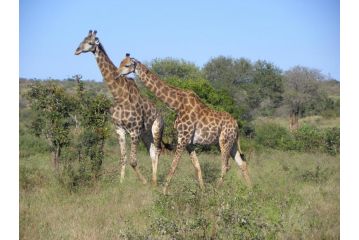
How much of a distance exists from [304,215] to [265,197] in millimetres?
537

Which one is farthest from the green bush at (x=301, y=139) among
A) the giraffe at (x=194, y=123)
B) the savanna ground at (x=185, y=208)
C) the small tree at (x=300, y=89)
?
the small tree at (x=300, y=89)

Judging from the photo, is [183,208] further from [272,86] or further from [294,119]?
[272,86]

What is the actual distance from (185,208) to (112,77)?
4.15 m

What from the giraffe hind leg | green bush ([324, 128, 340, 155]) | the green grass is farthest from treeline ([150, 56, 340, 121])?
the green grass

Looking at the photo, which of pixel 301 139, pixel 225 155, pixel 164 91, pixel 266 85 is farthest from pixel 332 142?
pixel 266 85

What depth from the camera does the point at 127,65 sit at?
874cm

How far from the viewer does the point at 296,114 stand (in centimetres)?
3144

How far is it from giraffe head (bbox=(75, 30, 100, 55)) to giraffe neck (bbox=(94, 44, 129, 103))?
274 millimetres

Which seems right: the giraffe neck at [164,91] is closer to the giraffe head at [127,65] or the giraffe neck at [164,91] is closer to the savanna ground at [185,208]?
the giraffe head at [127,65]

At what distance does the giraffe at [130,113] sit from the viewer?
9320mm

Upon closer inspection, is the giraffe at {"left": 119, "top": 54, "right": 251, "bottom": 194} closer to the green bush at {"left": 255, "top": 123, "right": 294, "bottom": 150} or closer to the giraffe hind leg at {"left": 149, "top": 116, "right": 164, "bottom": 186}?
the giraffe hind leg at {"left": 149, "top": 116, "right": 164, "bottom": 186}

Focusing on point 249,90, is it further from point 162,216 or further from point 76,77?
point 162,216

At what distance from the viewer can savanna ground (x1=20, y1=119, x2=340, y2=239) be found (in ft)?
17.8

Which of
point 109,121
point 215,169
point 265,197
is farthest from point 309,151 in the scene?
point 265,197
